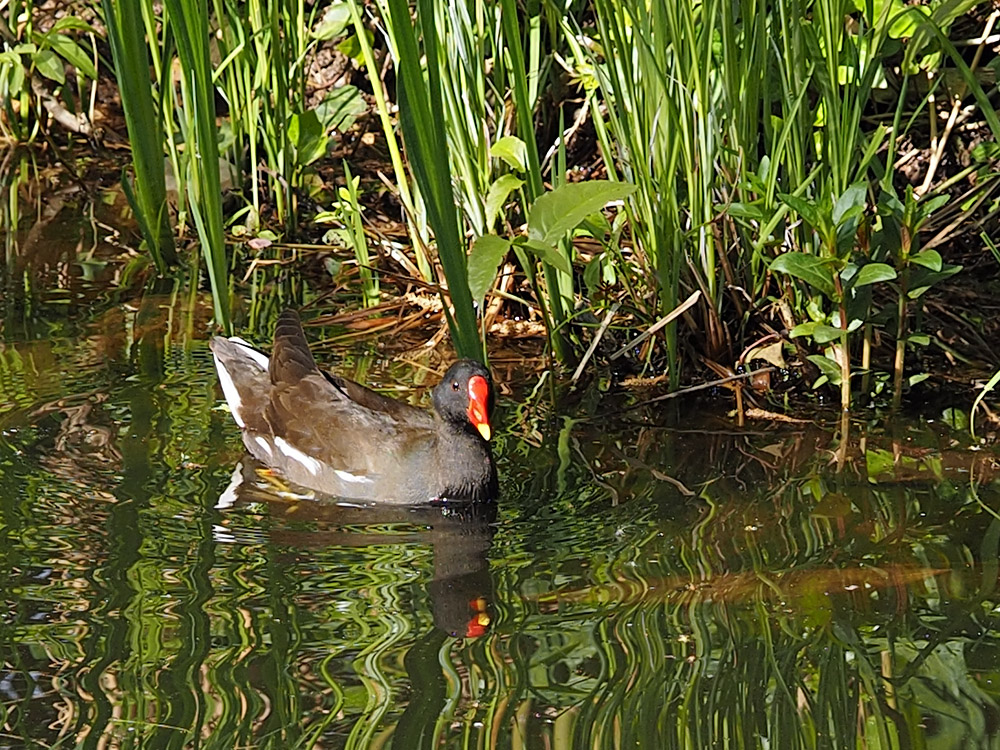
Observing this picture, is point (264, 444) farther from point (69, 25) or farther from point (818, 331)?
point (69, 25)

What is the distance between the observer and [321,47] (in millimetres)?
6098

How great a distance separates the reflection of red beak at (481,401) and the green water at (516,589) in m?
0.17

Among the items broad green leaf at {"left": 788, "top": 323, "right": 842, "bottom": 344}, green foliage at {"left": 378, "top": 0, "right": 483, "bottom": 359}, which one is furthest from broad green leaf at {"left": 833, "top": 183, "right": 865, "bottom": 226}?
green foliage at {"left": 378, "top": 0, "right": 483, "bottom": 359}

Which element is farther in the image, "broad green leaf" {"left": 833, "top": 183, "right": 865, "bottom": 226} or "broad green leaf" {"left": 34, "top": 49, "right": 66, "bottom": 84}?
"broad green leaf" {"left": 34, "top": 49, "right": 66, "bottom": 84}

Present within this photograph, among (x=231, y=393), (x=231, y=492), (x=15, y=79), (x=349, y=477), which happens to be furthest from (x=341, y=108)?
(x=231, y=492)

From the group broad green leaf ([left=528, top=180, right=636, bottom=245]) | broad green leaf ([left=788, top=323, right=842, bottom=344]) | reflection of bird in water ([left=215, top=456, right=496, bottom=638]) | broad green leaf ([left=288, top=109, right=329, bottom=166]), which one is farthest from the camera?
broad green leaf ([left=288, top=109, right=329, bottom=166])

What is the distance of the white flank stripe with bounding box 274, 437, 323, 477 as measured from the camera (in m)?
3.61

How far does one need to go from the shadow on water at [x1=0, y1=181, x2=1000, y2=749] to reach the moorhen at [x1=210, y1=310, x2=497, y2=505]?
0.26 ft

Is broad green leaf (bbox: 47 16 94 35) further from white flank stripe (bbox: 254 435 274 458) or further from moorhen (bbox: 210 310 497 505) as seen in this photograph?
white flank stripe (bbox: 254 435 274 458)

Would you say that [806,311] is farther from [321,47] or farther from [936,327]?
[321,47]

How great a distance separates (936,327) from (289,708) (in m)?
2.38

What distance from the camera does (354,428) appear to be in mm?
3697

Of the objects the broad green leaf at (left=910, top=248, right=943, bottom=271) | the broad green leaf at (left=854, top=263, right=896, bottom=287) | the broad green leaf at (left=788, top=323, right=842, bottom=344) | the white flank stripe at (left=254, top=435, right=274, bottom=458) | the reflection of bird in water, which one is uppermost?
the broad green leaf at (left=910, top=248, right=943, bottom=271)

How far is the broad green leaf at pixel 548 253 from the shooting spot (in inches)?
132
